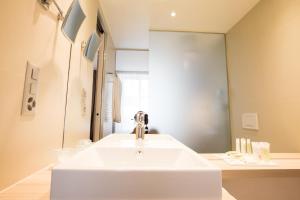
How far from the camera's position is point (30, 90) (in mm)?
678

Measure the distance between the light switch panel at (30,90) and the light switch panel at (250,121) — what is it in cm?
137

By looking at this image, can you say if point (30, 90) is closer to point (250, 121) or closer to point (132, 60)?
point (132, 60)

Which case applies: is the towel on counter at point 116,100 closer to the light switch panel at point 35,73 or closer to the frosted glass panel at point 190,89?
the frosted glass panel at point 190,89

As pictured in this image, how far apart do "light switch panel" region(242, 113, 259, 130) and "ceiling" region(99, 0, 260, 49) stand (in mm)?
725

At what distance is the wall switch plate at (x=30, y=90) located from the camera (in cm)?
65

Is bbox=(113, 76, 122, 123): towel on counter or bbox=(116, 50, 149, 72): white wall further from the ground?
bbox=(116, 50, 149, 72): white wall

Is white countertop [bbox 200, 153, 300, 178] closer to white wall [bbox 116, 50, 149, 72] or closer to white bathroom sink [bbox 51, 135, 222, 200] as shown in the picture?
white bathroom sink [bbox 51, 135, 222, 200]

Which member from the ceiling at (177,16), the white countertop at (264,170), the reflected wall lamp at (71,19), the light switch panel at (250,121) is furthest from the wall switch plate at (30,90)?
the light switch panel at (250,121)

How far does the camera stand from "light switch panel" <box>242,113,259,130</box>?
129 centimetres

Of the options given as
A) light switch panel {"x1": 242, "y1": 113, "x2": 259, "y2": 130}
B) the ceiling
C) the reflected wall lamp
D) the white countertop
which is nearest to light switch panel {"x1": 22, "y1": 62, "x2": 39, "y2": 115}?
the reflected wall lamp

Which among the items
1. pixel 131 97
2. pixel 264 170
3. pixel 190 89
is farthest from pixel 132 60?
pixel 264 170

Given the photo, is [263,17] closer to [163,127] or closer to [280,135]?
[280,135]

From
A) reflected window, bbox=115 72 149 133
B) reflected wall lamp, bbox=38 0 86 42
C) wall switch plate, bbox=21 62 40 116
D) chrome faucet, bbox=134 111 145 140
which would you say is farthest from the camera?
reflected window, bbox=115 72 149 133

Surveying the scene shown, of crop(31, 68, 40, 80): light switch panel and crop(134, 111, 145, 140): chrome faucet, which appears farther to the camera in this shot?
crop(134, 111, 145, 140): chrome faucet
